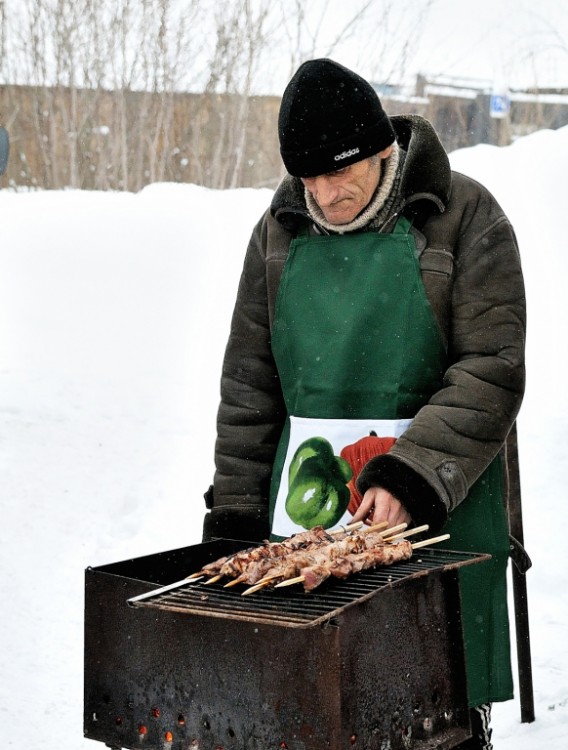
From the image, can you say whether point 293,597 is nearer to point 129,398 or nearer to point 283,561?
point 283,561

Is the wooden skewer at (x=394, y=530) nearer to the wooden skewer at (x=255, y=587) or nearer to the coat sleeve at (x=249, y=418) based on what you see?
the wooden skewer at (x=255, y=587)

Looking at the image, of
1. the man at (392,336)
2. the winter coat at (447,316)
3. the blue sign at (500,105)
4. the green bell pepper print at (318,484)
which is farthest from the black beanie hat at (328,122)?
the blue sign at (500,105)

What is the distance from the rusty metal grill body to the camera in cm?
259

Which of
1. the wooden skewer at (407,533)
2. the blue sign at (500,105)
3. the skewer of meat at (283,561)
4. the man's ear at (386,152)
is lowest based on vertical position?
the skewer of meat at (283,561)

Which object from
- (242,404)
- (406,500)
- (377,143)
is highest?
(377,143)

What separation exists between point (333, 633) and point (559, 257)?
8.50 meters

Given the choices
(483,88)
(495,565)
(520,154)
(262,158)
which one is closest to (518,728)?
(495,565)

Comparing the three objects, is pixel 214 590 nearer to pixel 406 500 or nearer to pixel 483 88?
pixel 406 500

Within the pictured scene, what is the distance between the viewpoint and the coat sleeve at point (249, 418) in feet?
12.2

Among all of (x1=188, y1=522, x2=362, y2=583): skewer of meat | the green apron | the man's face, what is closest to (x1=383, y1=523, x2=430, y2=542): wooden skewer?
(x1=188, y1=522, x2=362, y2=583): skewer of meat

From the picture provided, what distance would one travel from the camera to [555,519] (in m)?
7.53

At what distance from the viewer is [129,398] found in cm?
945

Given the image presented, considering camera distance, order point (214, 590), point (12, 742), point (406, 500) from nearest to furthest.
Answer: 1. point (214, 590)
2. point (406, 500)
3. point (12, 742)

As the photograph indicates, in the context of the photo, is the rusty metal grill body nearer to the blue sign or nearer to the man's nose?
the man's nose
